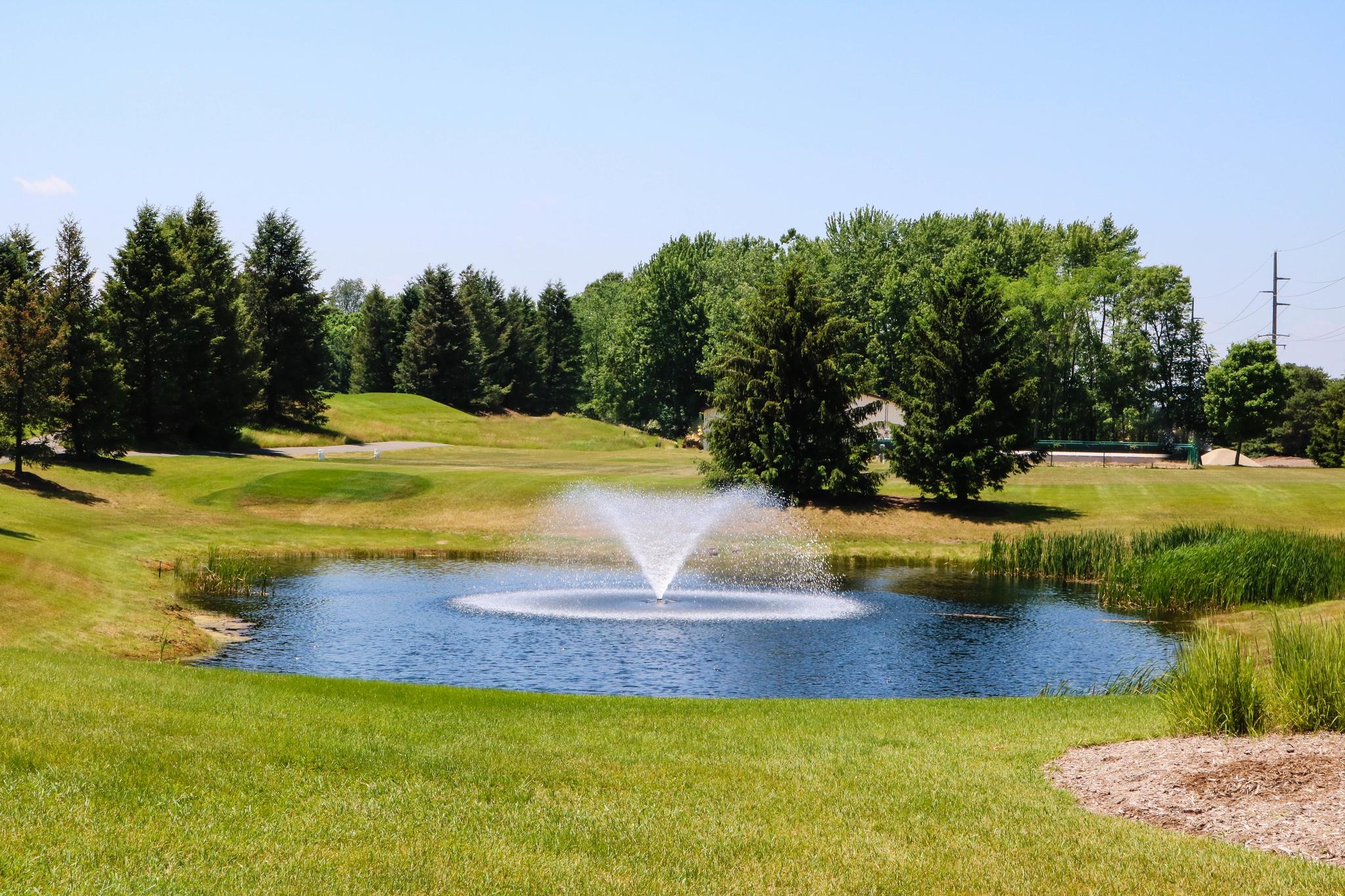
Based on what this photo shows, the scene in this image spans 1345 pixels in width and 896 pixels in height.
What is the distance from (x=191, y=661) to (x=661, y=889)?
63.4 ft

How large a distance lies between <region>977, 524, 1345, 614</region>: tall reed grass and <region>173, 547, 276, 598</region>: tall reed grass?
27889 millimetres

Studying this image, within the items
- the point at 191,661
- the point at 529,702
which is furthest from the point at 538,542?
the point at 529,702

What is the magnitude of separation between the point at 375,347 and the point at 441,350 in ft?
60.3

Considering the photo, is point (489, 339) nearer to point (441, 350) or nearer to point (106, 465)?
point (441, 350)

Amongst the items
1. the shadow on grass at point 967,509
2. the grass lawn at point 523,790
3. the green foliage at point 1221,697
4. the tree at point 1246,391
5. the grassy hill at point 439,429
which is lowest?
the grass lawn at point 523,790

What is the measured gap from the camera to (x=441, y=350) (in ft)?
435

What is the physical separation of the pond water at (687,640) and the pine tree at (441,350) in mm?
94685

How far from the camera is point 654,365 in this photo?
12725 centimetres

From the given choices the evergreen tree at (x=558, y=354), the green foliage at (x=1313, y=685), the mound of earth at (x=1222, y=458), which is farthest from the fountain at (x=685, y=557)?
the evergreen tree at (x=558, y=354)

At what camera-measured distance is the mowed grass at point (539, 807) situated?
944cm

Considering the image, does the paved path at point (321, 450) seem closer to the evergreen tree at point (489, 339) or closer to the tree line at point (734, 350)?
the tree line at point (734, 350)

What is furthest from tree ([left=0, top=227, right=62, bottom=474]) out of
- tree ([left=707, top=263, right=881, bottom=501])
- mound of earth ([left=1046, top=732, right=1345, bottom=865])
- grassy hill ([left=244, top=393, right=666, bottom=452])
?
mound of earth ([left=1046, top=732, right=1345, bottom=865])

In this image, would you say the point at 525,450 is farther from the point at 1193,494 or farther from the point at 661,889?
the point at 661,889

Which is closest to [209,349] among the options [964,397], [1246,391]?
[964,397]
